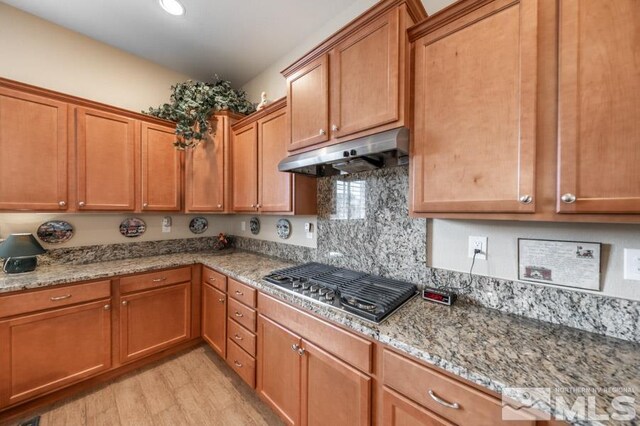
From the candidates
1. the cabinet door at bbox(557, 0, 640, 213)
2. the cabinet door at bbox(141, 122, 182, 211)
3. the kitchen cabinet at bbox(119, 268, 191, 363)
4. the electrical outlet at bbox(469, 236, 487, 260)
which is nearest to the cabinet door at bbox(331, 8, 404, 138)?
the cabinet door at bbox(557, 0, 640, 213)

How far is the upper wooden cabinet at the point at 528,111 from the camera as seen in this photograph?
2.50 ft

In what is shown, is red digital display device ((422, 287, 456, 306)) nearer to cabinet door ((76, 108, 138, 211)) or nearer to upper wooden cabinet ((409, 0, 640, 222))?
upper wooden cabinet ((409, 0, 640, 222))

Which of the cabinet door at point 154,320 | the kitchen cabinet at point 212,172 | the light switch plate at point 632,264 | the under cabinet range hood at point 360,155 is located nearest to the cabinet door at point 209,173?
the kitchen cabinet at point 212,172

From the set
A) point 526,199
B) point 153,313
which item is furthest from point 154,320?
point 526,199

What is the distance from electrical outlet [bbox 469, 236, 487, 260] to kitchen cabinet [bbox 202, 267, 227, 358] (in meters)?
1.86

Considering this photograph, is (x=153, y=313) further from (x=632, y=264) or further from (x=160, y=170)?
(x=632, y=264)

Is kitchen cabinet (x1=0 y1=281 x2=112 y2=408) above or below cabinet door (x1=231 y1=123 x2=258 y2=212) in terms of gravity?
below

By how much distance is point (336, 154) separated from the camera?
1.37 meters

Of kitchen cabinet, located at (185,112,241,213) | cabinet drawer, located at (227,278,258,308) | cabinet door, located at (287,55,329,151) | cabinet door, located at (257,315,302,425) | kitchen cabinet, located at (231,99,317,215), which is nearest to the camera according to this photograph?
cabinet door, located at (257,315,302,425)

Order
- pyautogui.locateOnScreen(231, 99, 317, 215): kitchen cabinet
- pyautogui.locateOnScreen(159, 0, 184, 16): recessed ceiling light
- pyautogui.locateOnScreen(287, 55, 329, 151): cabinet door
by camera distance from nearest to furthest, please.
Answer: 1. pyautogui.locateOnScreen(287, 55, 329, 151): cabinet door
2. pyautogui.locateOnScreen(159, 0, 184, 16): recessed ceiling light
3. pyautogui.locateOnScreen(231, 99, 317, 215): kitchen cabinet

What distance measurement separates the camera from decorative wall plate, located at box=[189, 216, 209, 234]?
2.96 meters

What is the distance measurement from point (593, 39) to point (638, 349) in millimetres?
1114

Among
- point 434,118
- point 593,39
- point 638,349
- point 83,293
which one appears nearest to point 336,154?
point 434,118

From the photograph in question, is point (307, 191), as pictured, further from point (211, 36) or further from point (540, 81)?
point (211, 36)
